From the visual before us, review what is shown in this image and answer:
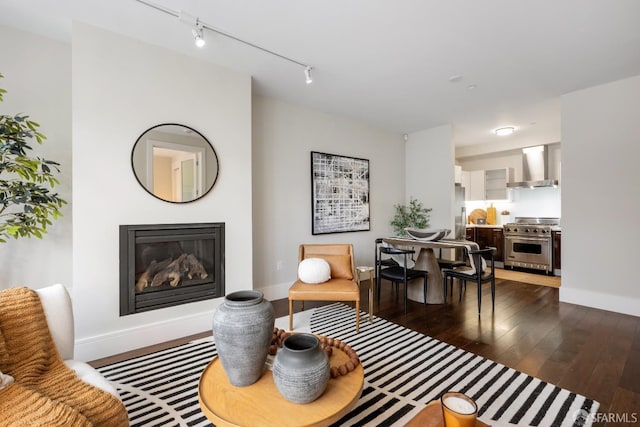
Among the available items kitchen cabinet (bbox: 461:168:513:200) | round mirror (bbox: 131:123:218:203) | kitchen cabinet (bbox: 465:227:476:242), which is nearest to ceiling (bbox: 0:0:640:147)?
round mirror (bbox: 131:123:218:203)

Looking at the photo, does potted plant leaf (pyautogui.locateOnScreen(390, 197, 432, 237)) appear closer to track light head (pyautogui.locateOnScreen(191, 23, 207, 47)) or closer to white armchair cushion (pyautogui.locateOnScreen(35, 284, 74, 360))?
track light head (pyautogui.locateOnScreen(191, 23, 207, 47))

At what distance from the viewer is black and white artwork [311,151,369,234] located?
169 inches

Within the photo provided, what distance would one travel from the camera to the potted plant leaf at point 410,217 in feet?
17.1

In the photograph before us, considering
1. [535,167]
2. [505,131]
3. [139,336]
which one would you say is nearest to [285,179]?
[139,336]

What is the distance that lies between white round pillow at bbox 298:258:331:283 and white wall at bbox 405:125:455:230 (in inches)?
111

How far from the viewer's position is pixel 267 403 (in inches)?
49.4

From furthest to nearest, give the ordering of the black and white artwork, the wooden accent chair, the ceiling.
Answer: the black and white artwork, the wooden accent chair, the ceiling

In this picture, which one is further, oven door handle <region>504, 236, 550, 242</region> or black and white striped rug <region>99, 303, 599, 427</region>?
oven door handle <region>504, 236, 550, 242</region>

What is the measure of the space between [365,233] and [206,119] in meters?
3.08

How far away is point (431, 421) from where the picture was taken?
105 centimetres

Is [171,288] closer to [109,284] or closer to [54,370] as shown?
[109,284]

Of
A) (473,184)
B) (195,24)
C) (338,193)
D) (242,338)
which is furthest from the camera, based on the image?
(473,184)

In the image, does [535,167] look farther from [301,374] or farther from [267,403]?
[267,403]

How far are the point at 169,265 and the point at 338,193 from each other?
2613 millimetres
